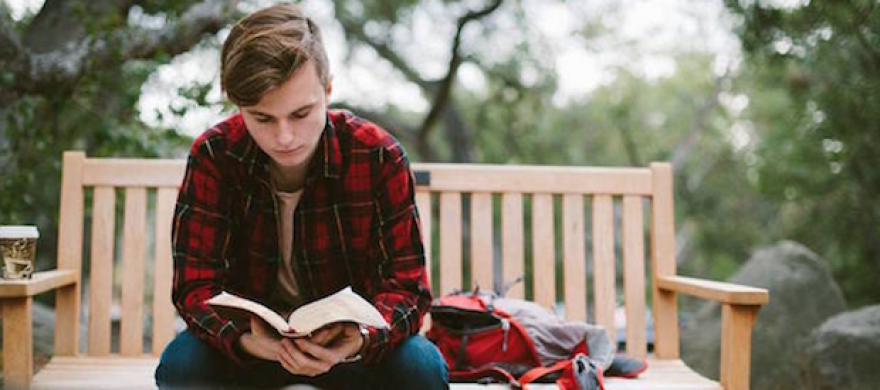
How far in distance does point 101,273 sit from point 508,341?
141cm

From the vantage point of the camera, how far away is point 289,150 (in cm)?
181

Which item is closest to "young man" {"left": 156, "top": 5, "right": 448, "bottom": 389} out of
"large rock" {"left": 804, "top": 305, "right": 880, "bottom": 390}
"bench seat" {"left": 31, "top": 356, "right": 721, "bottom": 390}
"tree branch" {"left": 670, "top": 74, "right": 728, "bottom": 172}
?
"bench seat" {"left": 31, "top": 356, "right": 721, "bottom": 390}

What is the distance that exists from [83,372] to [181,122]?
1.56m

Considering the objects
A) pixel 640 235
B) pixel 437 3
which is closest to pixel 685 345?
pixel 640 235

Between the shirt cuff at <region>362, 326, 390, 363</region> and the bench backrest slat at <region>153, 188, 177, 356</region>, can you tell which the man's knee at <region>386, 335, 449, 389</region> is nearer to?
the shirt cuff at <region>362, 326, 390, 363</region>

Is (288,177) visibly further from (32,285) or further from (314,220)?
(32,285)

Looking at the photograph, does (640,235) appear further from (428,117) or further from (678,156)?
(678,156)

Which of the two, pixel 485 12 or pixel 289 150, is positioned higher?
pixel 485 12

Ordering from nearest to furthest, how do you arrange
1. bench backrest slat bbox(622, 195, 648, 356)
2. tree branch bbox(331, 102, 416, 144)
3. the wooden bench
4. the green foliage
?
the wooden bench < bench backrest slat bbox(622, 195, 648, 356) < the green foliage < tree branch bbox(331, 102, 416, 144)

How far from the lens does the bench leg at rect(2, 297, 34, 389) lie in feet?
6.62

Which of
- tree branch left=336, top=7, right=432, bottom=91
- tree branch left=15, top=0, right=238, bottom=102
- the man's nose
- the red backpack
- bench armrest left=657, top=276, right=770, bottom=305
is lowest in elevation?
the red backpack

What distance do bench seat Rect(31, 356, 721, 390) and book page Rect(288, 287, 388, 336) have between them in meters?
0.43

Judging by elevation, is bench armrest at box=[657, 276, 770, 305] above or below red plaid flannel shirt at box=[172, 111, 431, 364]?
below

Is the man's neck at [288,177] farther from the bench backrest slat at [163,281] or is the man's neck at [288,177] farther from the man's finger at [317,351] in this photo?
the bench backrest slat at [163,281]
